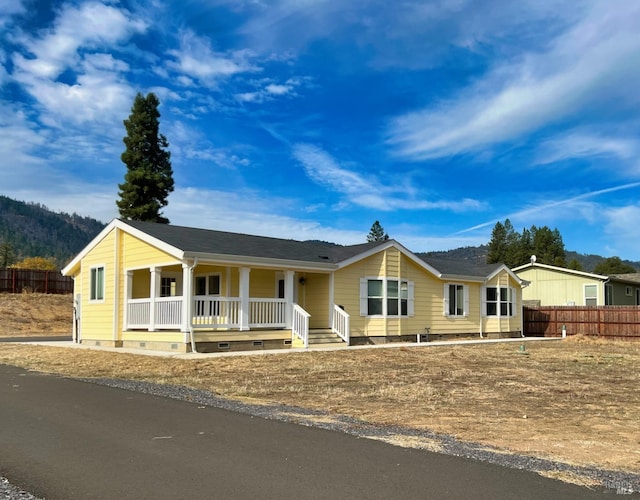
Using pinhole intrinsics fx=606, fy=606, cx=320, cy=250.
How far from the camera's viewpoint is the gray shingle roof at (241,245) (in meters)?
18.5

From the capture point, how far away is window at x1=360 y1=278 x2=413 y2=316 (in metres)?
22.3

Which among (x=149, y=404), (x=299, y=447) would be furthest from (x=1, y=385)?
Result: (x=299, y=447)

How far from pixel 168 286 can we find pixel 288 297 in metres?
5.20

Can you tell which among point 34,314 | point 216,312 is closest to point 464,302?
point 216,312

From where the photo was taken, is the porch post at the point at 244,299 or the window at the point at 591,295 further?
the window at the point at 591,295

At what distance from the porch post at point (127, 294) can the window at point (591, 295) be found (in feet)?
85.4

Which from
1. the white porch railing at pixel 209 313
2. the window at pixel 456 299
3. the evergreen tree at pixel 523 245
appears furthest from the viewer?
the evergreen tree at pixel 523 245

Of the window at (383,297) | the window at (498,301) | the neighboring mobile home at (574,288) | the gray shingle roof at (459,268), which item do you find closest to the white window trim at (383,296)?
the window at (383,297)

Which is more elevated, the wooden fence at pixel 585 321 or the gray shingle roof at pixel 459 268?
the gray shingle roof at pixel 459 268

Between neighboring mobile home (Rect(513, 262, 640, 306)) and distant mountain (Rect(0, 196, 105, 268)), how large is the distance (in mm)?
139500

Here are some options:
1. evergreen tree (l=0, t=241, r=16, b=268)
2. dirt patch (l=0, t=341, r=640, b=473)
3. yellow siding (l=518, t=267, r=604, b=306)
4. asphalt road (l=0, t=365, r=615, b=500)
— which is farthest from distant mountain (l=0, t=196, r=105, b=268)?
asphalt road (l=0, t=365, r=615, b=500)

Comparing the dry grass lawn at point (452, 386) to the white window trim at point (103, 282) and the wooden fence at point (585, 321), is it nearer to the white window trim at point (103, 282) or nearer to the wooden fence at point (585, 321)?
the white window trim at point (103, 282)

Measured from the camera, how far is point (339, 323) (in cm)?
2114

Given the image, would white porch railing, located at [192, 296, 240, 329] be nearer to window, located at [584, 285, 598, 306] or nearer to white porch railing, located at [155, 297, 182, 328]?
white porch railing, located at [155, 297, 182, 328]
